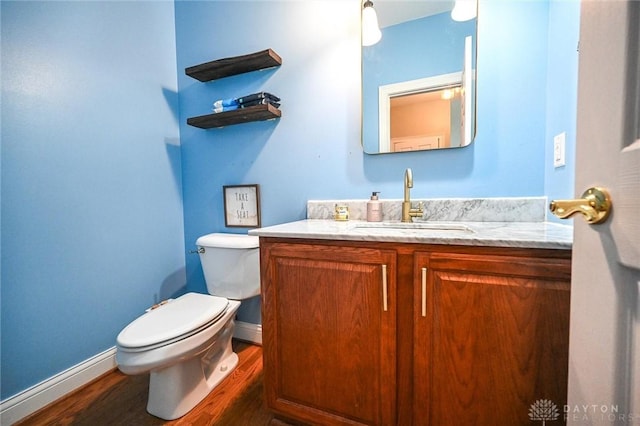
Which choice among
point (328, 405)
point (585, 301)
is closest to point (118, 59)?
point (328, 405)

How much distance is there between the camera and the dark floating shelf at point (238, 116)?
57.0 inches

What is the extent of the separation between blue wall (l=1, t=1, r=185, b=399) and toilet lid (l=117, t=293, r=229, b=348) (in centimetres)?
46

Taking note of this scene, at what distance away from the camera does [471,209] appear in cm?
120

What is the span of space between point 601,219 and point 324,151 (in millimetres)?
1216

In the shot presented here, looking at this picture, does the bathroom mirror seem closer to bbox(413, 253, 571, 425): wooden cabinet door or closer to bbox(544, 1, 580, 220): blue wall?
bbox(544, 1, 580, 220): blue wall

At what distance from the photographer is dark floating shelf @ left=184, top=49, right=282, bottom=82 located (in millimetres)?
1471

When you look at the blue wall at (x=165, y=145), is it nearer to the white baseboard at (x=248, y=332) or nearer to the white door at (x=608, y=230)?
the white baseboard at (x=248, y=332)

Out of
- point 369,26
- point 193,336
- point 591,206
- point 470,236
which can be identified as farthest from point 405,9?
point 193,336

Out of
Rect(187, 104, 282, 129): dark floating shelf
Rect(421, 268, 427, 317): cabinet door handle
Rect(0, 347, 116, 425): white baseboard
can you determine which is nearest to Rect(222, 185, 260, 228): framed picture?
Rect(187, 104, 282, 129): dark floating shelf

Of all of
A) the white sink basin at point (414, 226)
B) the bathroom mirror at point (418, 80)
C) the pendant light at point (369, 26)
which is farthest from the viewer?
the pendant light at point (369, 26)

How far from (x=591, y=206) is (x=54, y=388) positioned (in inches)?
81.7

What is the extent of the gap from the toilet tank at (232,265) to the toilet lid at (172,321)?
0.41 feet

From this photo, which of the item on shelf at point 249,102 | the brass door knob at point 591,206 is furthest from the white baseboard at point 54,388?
the brass door knob at point 591,206

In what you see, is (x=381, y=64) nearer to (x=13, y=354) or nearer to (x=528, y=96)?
(x=528, y=96)
